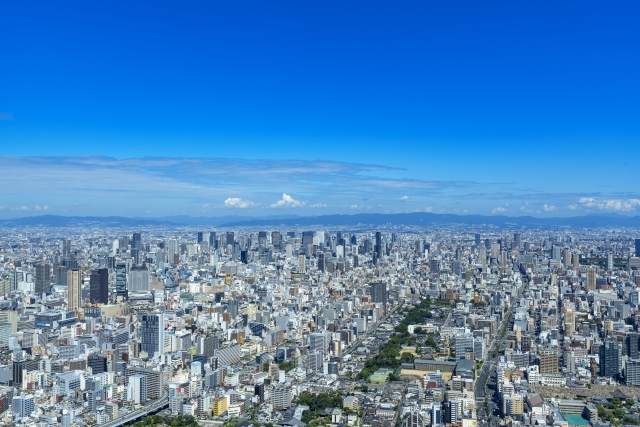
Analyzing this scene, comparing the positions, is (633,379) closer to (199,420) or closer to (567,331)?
(567,331)

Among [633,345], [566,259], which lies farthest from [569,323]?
[566,259]

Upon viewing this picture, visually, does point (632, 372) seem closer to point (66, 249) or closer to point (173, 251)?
point (173, 251)

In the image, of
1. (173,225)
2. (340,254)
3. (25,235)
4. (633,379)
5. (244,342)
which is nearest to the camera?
(633,379)

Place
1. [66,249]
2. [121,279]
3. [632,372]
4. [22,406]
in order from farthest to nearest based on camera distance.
A: [66,249] < [121,279] < [632,372] < [22,406]

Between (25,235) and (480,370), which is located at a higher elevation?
(25,235)

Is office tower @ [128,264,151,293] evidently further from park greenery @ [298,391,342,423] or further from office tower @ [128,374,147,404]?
park greenery @ [298,391,342,423]

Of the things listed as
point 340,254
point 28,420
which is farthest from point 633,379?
point 340,254

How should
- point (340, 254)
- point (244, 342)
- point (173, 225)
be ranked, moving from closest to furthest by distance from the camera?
point (244, 342), point (340, 254), point (173, 225)

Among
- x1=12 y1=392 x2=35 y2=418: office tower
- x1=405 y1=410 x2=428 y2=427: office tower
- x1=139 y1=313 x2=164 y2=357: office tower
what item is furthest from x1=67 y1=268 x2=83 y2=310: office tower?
x1=405 y1=410 x2=428 y2=427: office tower
